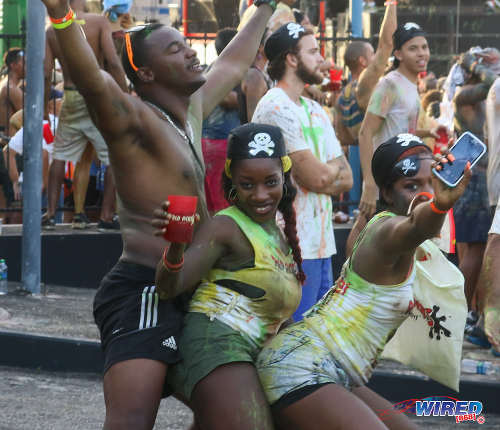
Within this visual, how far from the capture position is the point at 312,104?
5.54 m

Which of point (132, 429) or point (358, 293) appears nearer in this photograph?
point (132, 429)

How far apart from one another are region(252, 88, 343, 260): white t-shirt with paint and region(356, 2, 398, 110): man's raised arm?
238cm

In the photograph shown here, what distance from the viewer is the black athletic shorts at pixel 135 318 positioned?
10.8 ft

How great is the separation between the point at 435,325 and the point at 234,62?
4.64ft

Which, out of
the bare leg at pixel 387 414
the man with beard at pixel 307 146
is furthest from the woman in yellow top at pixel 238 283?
the man with beard at pixel 307 146

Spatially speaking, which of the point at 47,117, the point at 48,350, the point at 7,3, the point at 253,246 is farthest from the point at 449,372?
the point at 7,3

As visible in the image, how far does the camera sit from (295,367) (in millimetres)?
3279

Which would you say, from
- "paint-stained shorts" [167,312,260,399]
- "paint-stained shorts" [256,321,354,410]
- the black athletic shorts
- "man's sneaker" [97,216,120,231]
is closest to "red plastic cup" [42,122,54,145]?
"man's sneaker" [97,216,120,231]

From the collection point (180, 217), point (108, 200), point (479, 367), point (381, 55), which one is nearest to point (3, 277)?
point (108, 200)

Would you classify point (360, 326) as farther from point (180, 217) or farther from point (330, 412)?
point (180, 217)

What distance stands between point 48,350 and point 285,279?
322 centimetres

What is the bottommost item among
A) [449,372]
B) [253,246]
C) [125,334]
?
[449,372]

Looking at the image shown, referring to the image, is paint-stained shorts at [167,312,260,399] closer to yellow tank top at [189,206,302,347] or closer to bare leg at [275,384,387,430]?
yellow tank top at [189,206,302,347]

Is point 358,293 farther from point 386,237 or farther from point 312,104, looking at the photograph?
point 312,104
